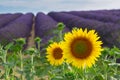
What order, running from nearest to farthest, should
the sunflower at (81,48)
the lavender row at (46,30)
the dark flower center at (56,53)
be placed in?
the sunflower at (81,48) < the dark flower center at (56,53) < the lavender row at (46,30)

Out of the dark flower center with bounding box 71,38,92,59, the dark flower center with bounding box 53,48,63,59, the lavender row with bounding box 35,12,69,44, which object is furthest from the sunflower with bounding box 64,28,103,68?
the lavender row with bounding box 35,12,69,44

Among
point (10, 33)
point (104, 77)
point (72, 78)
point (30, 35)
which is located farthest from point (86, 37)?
point (30, 35)

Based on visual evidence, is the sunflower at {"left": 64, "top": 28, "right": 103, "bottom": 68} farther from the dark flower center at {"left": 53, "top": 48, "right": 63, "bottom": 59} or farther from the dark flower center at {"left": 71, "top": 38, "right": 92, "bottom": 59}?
the dark flower center at {"left": 53, "top": 48, "right": 63, "bottom": 59}

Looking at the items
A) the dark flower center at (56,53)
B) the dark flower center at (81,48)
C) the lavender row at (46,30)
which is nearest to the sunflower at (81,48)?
the dark flower center at (81,48)

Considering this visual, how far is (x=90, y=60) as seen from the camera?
108 inches

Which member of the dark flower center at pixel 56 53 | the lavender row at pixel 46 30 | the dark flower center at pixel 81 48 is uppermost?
the lavender row at pixel 46 30

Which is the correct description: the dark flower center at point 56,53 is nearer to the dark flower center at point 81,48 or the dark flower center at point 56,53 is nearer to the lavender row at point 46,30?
the dark flower center at point 81,48

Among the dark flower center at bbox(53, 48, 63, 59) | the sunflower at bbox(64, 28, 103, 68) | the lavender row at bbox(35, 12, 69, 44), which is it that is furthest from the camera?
the lavender row at bbox(35, 12, 69, 44)

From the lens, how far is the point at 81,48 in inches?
109

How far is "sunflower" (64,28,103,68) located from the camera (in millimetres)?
2740

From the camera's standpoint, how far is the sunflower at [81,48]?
2740 mm

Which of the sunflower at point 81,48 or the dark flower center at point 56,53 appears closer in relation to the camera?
the sunflower at point 81,48

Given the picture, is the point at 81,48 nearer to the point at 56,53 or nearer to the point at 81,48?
the point at 81,48

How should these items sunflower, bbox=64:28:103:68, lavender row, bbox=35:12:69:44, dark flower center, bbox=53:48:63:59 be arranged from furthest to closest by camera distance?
1. lavender row, bbox=35:12:69:44
2. dark flower center, bbox=53:48:63:59
3. sunflower, bbox=64:28:103:68
